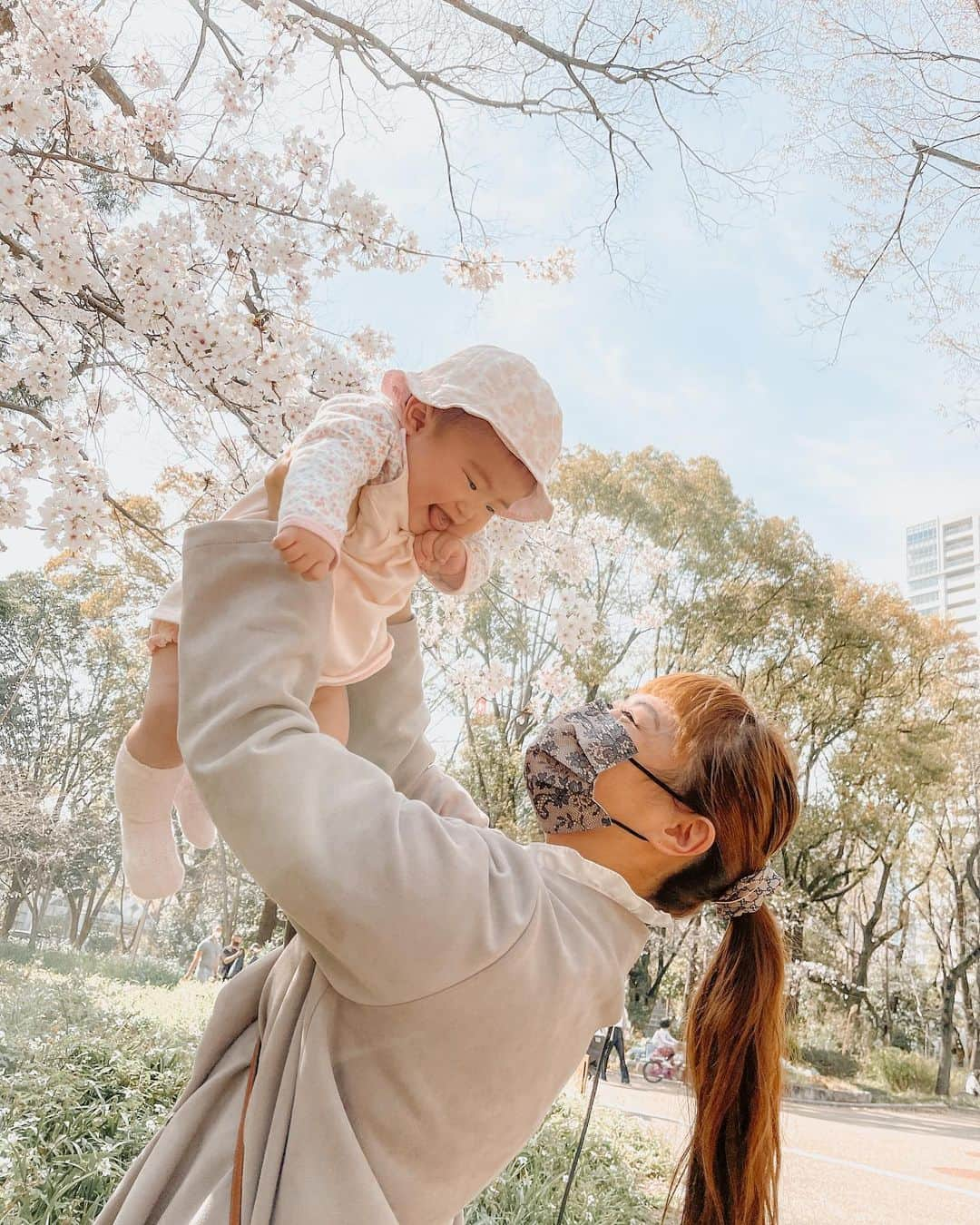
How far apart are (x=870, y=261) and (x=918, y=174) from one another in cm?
45

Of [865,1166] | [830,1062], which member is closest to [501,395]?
[865,1166]

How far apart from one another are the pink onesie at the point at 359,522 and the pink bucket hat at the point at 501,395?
0.06m

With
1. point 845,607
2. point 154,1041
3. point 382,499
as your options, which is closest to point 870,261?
point 382,499

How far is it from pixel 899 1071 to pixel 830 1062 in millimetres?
973

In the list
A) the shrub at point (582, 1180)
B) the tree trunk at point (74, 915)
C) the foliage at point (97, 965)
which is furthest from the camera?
the tree trunk at point (74, 915)

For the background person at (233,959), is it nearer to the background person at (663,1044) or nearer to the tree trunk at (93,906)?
the tree trunk at (93,906)

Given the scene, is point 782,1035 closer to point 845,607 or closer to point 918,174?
point 918,174

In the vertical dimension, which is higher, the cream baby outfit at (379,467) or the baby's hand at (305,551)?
the cream baby outfit at (379,467)

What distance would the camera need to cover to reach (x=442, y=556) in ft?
3.76

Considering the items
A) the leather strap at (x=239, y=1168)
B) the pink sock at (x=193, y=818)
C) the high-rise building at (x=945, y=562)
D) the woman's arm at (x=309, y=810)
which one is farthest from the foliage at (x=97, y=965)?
the high-rise building at (x=945, y=562)

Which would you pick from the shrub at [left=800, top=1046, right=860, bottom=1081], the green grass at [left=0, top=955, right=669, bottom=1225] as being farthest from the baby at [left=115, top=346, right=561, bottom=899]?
the shrub at [left=800, top=1046, right=860, bottom=1081]

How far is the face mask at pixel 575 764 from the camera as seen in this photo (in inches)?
38.4

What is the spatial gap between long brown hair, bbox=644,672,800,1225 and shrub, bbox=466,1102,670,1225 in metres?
2.06

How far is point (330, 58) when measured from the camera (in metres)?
3.59
